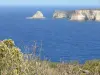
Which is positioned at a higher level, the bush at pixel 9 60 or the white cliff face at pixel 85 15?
the bush at pixel 9 60

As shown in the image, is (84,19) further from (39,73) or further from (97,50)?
(39,73)

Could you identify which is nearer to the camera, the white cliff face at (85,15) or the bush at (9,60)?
the bush at (9,60)

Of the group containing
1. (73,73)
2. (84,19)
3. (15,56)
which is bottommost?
(84,19)

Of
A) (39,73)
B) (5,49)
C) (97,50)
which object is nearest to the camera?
(5,49)

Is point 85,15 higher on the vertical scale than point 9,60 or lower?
lower

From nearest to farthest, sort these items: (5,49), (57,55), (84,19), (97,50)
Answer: (5,49), (57,55), (97,50), (84,19)

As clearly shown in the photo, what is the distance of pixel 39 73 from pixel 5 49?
99 cm

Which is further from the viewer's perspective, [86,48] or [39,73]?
[86,48]

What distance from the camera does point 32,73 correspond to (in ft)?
25.5

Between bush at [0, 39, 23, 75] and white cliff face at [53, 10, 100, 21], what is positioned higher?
bush at [0, 39, 23, 75]

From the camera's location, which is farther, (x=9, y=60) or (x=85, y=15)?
(x=85, y=15)

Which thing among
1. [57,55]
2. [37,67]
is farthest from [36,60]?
[57,55]

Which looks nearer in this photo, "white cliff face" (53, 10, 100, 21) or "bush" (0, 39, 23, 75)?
"bush" (0, 39, 23, 75)

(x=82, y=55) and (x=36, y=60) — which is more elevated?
(x=36, y=60)
